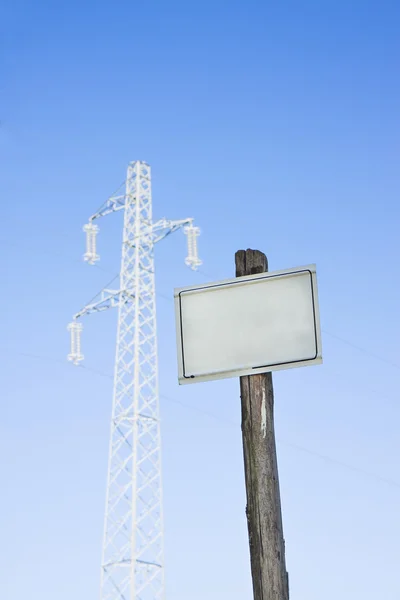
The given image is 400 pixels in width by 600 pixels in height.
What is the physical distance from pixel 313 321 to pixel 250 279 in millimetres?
397

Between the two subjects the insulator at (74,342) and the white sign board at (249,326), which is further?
the insulator at (74,342)

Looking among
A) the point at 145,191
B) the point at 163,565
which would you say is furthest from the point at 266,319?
the point at 145,191

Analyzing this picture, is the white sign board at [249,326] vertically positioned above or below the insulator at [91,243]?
below

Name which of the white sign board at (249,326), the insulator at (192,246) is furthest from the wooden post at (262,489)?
the insulator at (192,246)

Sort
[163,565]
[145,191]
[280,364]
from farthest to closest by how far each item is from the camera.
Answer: [145,191] < [163,565] < [280,364]

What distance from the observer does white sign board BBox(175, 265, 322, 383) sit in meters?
5.27

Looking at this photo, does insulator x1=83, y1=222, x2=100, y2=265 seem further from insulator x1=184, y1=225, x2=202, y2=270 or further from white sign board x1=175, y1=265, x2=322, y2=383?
white sign board x1=175, y1=265, x2=322, y2=383

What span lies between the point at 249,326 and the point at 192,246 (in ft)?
76.3

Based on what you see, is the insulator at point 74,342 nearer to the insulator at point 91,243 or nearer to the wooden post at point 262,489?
the insulator at point 91,243

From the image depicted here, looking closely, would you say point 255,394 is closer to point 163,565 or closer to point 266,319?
point 266,319

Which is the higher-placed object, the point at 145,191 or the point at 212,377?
the point at 145,191

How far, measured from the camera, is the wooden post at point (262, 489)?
17.5 ft

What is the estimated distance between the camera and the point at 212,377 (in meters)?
5.30

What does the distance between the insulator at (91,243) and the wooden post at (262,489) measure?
24.0m
